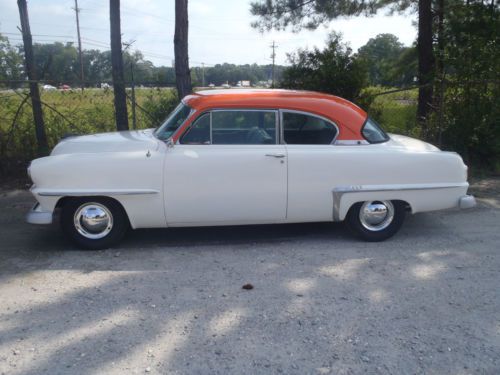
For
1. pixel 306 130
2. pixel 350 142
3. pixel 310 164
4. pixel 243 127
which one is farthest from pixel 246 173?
pixel 350 142

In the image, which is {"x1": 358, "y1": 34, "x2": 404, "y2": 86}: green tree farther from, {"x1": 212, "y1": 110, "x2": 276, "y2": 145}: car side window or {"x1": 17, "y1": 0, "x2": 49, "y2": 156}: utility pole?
{"x1": 17, "y1": 0, "x2": 49, "y2": 156}: utility pole

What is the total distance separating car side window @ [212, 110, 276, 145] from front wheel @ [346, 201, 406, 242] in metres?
1.15

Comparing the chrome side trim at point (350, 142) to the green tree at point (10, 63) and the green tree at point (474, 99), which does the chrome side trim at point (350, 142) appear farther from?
the green tree at point (10, 63)

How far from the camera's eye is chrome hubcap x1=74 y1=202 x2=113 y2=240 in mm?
4836

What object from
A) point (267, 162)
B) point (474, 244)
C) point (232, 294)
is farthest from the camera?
point (474, 244)

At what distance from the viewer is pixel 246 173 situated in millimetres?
4848

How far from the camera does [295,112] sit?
5051 mm

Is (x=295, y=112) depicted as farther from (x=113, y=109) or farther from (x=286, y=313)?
(x=113, y=109)

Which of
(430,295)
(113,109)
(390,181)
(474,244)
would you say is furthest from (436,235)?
(113,109)

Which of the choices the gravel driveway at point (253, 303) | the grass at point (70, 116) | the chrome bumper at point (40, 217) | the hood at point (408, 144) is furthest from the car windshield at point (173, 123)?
the grass at point (70, 116)

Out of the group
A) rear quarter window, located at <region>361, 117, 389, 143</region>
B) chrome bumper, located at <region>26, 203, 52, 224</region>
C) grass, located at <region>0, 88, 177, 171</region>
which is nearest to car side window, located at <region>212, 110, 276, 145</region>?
rear quarter window, located at <region>361, 117, 389, 143</region>

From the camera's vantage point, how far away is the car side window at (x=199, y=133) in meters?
4.89

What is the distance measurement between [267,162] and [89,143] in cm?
185

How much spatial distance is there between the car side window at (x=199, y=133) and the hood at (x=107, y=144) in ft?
1.03
